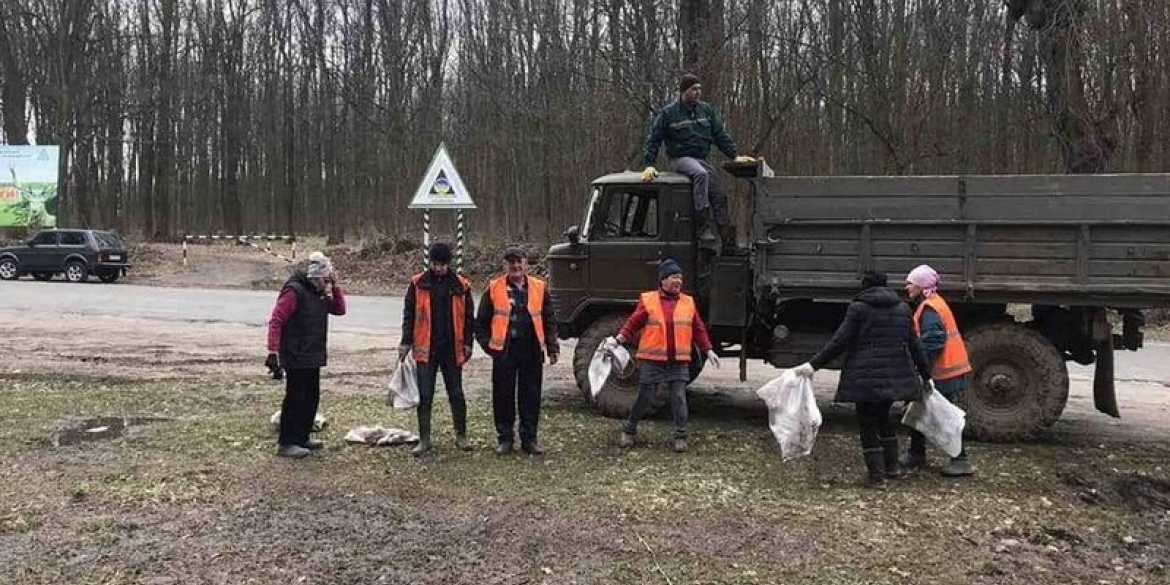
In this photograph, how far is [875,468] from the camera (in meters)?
6.69

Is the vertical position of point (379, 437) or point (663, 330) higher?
point (663, 330)

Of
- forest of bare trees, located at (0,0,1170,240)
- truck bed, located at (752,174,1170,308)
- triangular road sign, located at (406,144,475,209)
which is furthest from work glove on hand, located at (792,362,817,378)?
forest of bare trees, located at (0,0,1170,240)

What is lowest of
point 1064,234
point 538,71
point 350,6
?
point 1064,234

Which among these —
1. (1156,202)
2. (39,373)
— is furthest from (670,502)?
(39,373)

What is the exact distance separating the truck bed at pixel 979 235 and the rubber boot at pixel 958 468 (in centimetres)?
Answer: 163

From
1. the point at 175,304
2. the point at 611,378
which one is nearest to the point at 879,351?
the point at 611,378

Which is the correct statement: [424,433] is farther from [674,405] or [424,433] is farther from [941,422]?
[941,422]

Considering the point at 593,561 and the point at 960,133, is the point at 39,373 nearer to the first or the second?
the point at 593,561

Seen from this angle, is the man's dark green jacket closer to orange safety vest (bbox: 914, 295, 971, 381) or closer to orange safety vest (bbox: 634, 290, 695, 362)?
orange safety vest (bbox: 634, 290, 695, 362)

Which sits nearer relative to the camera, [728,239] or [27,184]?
[728,239]

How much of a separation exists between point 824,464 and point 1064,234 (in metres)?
2.79

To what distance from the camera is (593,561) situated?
17.1ft

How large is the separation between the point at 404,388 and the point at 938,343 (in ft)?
13.3

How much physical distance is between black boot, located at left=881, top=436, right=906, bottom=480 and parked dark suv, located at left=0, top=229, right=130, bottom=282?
26511 millimetres
